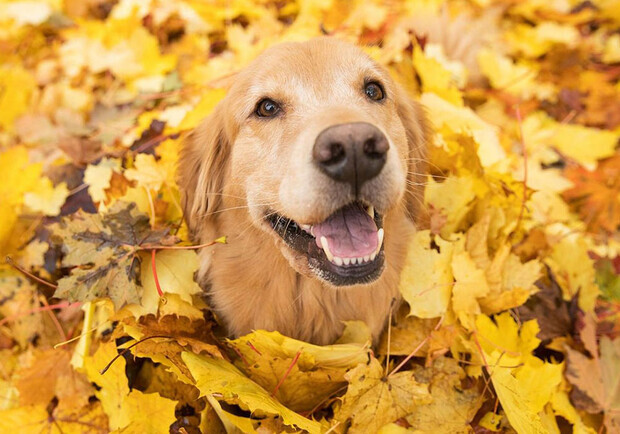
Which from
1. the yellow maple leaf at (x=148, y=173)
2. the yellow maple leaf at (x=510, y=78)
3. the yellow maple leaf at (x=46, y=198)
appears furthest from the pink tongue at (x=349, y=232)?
the yellow maple leaf at (x=510, y=78)

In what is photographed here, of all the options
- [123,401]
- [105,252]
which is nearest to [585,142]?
[105,252]

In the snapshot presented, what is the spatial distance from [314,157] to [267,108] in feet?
1.94

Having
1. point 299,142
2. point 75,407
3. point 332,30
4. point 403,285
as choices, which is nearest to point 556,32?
point 332,30

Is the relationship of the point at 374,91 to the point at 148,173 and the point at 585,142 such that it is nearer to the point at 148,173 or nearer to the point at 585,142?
the point at 148,173

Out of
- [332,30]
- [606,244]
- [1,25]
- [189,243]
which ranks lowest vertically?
[606,244]

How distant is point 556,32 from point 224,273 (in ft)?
11.8

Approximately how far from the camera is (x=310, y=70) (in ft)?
7.16

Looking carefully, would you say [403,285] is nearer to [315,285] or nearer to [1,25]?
[315,285]

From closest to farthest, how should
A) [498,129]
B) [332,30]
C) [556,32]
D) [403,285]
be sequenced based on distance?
[403,285] → [498,129] → [332,30] → [556,32]

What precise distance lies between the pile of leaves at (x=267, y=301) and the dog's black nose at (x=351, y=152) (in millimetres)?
689

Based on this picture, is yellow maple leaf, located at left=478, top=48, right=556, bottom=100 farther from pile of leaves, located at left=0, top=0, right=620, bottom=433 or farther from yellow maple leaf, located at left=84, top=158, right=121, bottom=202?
yellow maple leaf, located at left=84, top=158, right=121, bottom=202

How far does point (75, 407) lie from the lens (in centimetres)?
216

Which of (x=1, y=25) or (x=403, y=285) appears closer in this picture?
(x=403, y=285)

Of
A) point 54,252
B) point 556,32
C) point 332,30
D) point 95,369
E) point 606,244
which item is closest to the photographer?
point 95,369
